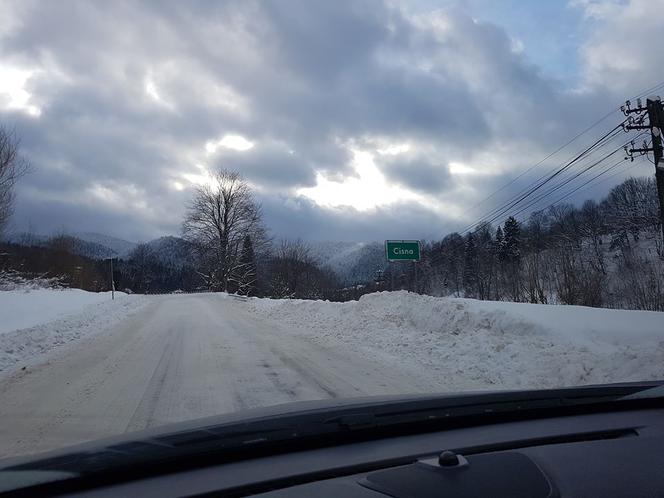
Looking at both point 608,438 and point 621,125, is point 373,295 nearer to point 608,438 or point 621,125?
point 621,125

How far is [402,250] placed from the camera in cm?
1969

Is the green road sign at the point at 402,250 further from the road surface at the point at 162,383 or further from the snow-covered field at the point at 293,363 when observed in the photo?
the road surface at the point at 162,383

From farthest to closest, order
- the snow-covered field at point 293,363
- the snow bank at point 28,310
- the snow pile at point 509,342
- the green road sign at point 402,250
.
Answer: the green road sign at point 402,250, the snow bank at point 28,310, the snow pile at point 509,342, the snow-covered field at point 293,363

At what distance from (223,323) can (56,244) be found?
60940 millimetres

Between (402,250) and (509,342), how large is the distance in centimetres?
860

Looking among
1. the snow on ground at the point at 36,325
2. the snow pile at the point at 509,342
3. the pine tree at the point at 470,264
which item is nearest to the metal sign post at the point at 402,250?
the snow pile at the point at 509,342

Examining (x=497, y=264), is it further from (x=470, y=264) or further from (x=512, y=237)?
(x=512, y=237)

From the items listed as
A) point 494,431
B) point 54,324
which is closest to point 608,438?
point 494,431

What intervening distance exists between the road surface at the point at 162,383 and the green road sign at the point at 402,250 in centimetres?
647

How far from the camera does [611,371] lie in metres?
8.56

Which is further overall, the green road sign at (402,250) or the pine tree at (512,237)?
the pine tree at (512,237)

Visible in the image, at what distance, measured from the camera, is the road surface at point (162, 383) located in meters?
6.30

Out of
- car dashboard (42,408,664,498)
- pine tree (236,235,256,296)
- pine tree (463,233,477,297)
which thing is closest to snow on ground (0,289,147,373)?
car dashboard (42,408,664,498)

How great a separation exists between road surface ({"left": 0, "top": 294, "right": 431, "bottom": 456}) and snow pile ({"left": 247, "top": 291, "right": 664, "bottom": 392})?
42.1 inches
